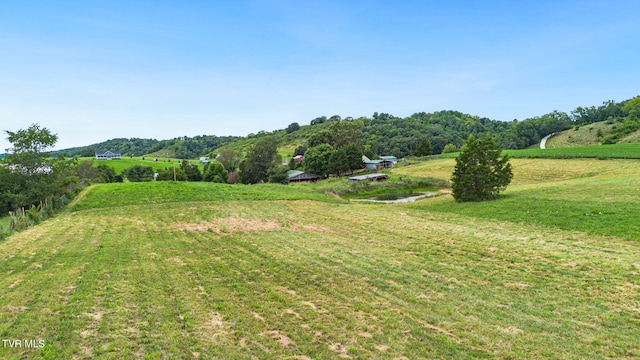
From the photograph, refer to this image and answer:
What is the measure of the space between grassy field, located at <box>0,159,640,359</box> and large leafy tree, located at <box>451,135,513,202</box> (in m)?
6.72

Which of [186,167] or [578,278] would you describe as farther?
[186,167]

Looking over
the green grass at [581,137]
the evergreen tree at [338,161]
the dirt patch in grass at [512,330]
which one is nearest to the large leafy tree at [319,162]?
the evergreen tree at [338,161]

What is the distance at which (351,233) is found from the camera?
65.4 ft

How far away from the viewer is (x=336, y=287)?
10.6 metres

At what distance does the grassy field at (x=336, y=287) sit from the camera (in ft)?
23.3

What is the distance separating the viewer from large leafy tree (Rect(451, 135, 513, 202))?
29.5m

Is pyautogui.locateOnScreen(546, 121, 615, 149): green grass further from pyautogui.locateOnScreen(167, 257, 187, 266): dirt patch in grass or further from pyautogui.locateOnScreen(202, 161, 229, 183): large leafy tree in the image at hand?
pyautogui.locateOnScreen(167, 257, 187, 266): dirt patch in grass

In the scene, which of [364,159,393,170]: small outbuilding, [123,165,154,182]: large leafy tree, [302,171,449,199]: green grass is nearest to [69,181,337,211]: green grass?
[302,171,449,199]: green grass

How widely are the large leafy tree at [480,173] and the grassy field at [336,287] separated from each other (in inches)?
265

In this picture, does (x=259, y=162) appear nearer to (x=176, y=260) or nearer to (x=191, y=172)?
(x=191, y=172)

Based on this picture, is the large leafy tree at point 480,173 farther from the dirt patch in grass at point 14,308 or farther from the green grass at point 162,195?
the dirt patch in grass at point 14,308

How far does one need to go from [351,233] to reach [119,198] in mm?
27238

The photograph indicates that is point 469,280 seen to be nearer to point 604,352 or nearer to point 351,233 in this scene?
point 604,352

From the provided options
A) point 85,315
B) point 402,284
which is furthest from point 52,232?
point 402,284
